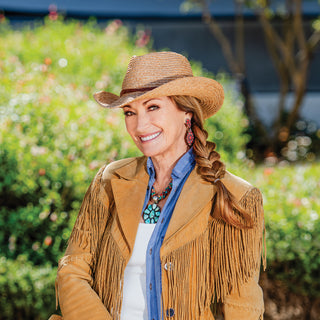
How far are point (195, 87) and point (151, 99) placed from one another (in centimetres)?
18

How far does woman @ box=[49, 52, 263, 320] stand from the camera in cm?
199

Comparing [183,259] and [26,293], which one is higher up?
[183,259]

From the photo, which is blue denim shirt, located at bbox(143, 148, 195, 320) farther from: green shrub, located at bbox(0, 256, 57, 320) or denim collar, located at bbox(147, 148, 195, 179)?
green shrub, located at bbox(0, 256, 57, 320)

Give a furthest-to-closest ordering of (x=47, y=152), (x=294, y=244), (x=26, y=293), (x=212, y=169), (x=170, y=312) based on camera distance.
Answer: (x=47, y=152) → (x=294, y=244) → (x=26, y=293) → (x=212, y=169) → (x=170, y=312)

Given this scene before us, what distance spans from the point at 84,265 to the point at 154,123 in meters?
0.64

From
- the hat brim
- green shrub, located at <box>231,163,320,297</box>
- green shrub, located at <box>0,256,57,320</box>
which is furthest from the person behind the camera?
green shrub, located at <box>231,163,320,297</box>

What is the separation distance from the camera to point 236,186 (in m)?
2.04

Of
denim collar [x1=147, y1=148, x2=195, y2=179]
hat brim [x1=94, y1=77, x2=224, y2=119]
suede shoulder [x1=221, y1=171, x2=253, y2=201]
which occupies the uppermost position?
hat brim [x1=94, y1=77, x2=224, y2=119]

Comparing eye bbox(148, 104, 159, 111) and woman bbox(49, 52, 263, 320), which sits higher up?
eye bbox(148, 104, 159, 111)

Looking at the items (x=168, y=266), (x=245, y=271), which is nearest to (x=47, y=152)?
(x=168, y=266)

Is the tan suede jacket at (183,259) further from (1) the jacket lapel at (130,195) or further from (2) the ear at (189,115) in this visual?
(2) the ear at (189,115)

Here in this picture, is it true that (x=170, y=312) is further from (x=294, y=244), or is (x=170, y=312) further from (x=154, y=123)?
(x=294, y=244)

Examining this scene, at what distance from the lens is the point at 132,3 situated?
1242 cm

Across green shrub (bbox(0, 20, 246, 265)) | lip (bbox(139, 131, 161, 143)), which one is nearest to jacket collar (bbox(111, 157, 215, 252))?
lip (bbox(139, 131, 161, 143))
